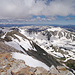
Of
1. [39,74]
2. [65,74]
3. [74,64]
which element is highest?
[39,74]

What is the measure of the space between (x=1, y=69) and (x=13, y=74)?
2.49 metres

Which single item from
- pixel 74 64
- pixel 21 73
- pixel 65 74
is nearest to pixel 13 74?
pixel 21 73

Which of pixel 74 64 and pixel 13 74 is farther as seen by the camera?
pixel 74 64

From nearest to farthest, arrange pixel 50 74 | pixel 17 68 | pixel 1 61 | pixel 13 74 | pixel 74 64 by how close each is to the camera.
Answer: pixel 13 74 → pixel 17 68 → pixel 50 74 → pixel 1 61 → pixel 74 64

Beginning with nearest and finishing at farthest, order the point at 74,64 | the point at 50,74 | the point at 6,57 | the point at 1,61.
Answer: the point at 50,74 < the point at 1,61 < the point at 6,57 < the point at 74,64

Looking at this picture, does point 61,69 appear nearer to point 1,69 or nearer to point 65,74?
point 65,74

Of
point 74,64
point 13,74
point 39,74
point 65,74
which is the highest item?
point 13,74

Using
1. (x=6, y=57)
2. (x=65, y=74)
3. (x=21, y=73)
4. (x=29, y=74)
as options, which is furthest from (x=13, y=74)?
(x=65, y=74)

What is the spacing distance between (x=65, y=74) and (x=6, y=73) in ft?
33.4

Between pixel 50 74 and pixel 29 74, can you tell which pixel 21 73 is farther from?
pixel 50 74

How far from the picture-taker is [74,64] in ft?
253

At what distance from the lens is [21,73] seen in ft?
37.9

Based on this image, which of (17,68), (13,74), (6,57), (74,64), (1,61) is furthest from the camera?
(74,64)

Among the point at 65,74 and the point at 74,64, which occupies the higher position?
the point at 65,74
